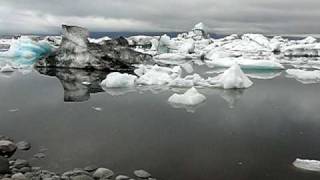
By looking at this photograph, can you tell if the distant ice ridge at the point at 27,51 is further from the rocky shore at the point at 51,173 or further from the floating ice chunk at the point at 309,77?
the rocky shore at the point at 51,173

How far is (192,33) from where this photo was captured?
128 ft

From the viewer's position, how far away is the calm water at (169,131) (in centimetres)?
465

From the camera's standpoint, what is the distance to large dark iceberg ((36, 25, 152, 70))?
47.8 ft

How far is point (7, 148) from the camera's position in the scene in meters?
5.04

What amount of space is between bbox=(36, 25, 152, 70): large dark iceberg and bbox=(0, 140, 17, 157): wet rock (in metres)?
9.50

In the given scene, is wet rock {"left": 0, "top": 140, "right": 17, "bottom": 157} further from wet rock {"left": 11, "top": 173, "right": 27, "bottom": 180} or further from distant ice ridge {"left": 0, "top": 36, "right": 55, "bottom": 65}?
distant ice ridge {"left": 0, "top": 36, "right": 55, "bottom": 65}

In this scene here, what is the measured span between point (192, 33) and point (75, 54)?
2535 cm

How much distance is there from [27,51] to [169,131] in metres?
13.9

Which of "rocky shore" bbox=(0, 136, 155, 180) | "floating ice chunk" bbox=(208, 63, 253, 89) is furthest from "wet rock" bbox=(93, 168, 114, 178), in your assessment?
"floating ice chunk" bbox=(208, 63, 253, 89)

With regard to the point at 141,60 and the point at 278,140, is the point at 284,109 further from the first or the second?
the point at 141,60

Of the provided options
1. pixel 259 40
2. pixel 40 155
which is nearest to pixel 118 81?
pixel 40 155

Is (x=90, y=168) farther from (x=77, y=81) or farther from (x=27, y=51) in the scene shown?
(x=27, y=51)

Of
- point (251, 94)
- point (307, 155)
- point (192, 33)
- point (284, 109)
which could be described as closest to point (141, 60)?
point (251, 94)

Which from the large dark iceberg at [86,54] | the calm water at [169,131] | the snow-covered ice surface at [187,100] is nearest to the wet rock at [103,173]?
the calm water at [169,131]
